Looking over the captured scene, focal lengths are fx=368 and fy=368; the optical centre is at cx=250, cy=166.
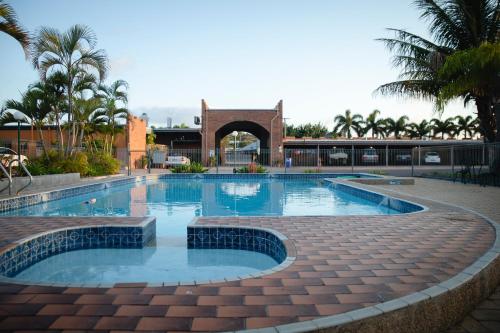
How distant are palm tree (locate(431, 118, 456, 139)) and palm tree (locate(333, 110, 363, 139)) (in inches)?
375

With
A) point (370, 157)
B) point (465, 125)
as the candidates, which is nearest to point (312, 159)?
point (370, 157)

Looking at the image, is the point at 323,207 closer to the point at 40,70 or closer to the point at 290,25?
the point at 290,25

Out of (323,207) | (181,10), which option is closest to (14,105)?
(181,10)

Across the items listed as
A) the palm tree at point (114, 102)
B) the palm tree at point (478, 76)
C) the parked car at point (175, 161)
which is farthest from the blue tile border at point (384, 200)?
the parked car at point (175, 161)

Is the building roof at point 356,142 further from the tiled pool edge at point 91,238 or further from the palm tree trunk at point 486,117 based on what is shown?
the tiled pool edge at point 91,238

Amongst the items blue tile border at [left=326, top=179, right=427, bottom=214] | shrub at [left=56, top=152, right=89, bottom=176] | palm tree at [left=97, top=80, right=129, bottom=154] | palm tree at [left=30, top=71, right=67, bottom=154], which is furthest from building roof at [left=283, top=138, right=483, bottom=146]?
palm tree at [left=30, top=71, right=67, bottom=154]

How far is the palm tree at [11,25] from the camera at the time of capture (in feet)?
24.4

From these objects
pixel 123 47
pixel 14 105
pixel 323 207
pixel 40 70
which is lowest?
pixel 323 207

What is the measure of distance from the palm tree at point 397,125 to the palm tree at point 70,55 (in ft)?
134

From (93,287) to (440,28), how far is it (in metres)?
16.8

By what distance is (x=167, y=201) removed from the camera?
11344 millimetres

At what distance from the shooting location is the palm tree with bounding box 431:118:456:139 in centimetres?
4806

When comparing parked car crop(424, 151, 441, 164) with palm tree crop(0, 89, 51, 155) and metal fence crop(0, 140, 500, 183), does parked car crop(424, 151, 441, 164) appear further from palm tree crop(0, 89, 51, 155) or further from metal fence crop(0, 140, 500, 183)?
palm tree crop(0, 89, 51, 155)

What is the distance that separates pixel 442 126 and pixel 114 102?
1677 inches
